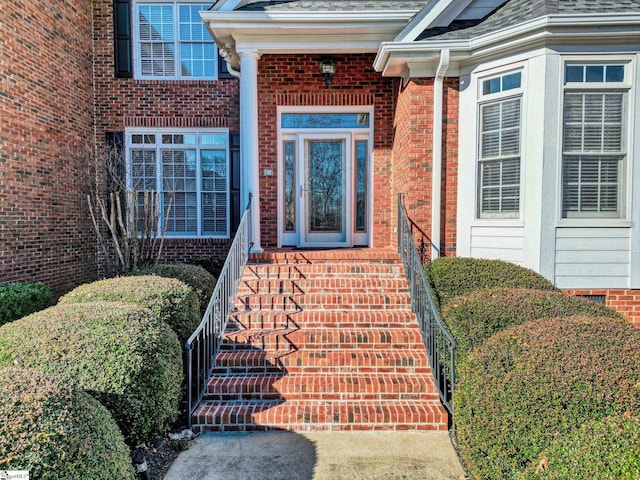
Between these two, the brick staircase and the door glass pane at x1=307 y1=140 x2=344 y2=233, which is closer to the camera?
the brick staircase

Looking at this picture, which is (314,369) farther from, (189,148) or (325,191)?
(189,148)

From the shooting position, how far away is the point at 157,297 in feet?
14.8

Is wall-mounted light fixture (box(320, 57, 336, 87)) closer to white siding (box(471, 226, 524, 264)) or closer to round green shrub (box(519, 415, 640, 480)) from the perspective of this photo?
white siding (box(471, 226, 524, 264))

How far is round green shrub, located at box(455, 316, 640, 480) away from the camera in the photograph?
2486mm

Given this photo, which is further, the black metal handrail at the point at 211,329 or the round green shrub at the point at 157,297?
the round green shrub at the point at 157,297

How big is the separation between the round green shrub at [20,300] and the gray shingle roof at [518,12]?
6431mm

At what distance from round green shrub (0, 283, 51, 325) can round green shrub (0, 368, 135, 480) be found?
11.6ft

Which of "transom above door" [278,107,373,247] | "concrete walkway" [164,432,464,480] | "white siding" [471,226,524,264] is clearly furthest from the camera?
"transom above door" [278,107,373,247]

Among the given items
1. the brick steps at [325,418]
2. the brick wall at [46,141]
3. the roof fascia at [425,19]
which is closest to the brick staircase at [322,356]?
the brick steps at [325,418]

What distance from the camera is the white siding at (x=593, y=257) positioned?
17.9 ft

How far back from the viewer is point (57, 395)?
2381 millimetres

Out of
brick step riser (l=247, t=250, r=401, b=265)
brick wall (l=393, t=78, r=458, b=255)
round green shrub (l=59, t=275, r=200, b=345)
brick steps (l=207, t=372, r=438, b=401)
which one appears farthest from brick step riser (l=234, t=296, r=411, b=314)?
brick wall (l=393, t=78, r=458, b=255)

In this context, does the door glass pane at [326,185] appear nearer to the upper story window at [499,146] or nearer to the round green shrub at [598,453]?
the upper story window at [499,146]

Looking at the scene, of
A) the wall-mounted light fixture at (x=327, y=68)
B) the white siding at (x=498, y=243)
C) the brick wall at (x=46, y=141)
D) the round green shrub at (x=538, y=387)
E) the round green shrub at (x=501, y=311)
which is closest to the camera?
the round green shrub at (x=538, y=387)
